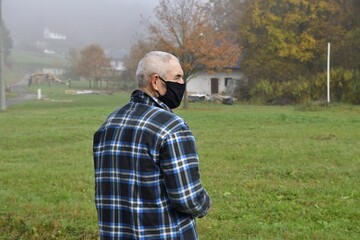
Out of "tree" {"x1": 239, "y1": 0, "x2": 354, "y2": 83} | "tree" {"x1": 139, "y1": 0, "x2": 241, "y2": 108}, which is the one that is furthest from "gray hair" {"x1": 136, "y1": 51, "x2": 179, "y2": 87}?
"tree" {"x1": 239, "y1": 0, "x2": 354, "y2": 83}

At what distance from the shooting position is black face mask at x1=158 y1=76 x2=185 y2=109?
2.88 meters

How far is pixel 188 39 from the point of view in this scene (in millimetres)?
31500

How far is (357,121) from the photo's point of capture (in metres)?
17.9

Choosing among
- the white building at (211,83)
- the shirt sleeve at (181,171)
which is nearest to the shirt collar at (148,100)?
the shirt sleeve at (181,171)

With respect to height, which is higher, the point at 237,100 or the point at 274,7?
the point at 274,7

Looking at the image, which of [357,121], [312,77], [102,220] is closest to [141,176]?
[102,220]

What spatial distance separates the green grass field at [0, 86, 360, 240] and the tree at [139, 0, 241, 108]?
55.3 feet

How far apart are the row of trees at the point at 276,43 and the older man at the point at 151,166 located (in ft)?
93.7

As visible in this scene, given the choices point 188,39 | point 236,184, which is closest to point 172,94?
point 236,184

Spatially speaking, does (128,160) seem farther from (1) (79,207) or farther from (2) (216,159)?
(2) (216,159)

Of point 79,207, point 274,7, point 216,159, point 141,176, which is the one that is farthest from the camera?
point 274,7

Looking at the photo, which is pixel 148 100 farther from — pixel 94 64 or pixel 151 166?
pixel 94 64

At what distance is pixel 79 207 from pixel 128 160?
4024mm

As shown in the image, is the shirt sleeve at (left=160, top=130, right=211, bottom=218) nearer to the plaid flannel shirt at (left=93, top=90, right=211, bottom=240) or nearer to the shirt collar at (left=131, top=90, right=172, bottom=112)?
the plaid flannel shirt at (left=93, top=90, right=211, bottom=240)
